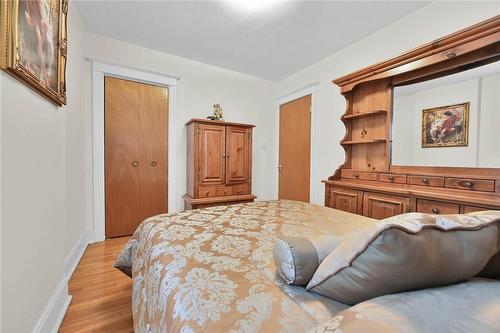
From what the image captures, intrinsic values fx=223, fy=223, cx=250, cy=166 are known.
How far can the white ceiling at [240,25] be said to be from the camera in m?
2.18

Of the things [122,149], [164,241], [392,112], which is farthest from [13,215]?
[392,112]

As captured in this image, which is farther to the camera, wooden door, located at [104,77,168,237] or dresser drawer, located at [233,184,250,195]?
dresser drawer, located at [233,184,250,195]

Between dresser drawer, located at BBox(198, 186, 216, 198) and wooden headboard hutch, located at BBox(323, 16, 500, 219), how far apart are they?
4.89ft

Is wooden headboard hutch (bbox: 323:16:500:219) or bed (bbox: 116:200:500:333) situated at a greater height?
wooden headboard hutch (bbox: 323:16:500:219)

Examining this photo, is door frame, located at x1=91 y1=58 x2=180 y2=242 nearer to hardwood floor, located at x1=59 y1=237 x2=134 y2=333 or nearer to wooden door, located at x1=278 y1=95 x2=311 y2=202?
hardwood floor, located at x1=59 y1=237 x2=134 y2=333

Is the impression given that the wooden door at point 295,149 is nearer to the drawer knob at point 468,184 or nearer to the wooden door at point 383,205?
the wooden door at point 383,205

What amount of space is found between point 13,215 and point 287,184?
136 inches

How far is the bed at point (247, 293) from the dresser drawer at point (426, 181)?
0.85 meters

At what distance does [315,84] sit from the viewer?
333cm

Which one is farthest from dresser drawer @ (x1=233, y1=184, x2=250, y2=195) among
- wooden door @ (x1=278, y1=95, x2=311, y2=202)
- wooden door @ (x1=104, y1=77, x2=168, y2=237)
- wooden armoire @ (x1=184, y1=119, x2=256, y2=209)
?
wooden door @ (x1=104, y1=77, x2=168, y2=237)

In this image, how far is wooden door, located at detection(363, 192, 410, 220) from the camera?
1.85m

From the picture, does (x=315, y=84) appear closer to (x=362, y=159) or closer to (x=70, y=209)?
(x=362, y=159)

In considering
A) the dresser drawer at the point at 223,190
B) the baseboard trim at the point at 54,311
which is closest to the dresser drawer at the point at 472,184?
the dresser drawer at the point at 223,190

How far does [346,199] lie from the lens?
234 cm
